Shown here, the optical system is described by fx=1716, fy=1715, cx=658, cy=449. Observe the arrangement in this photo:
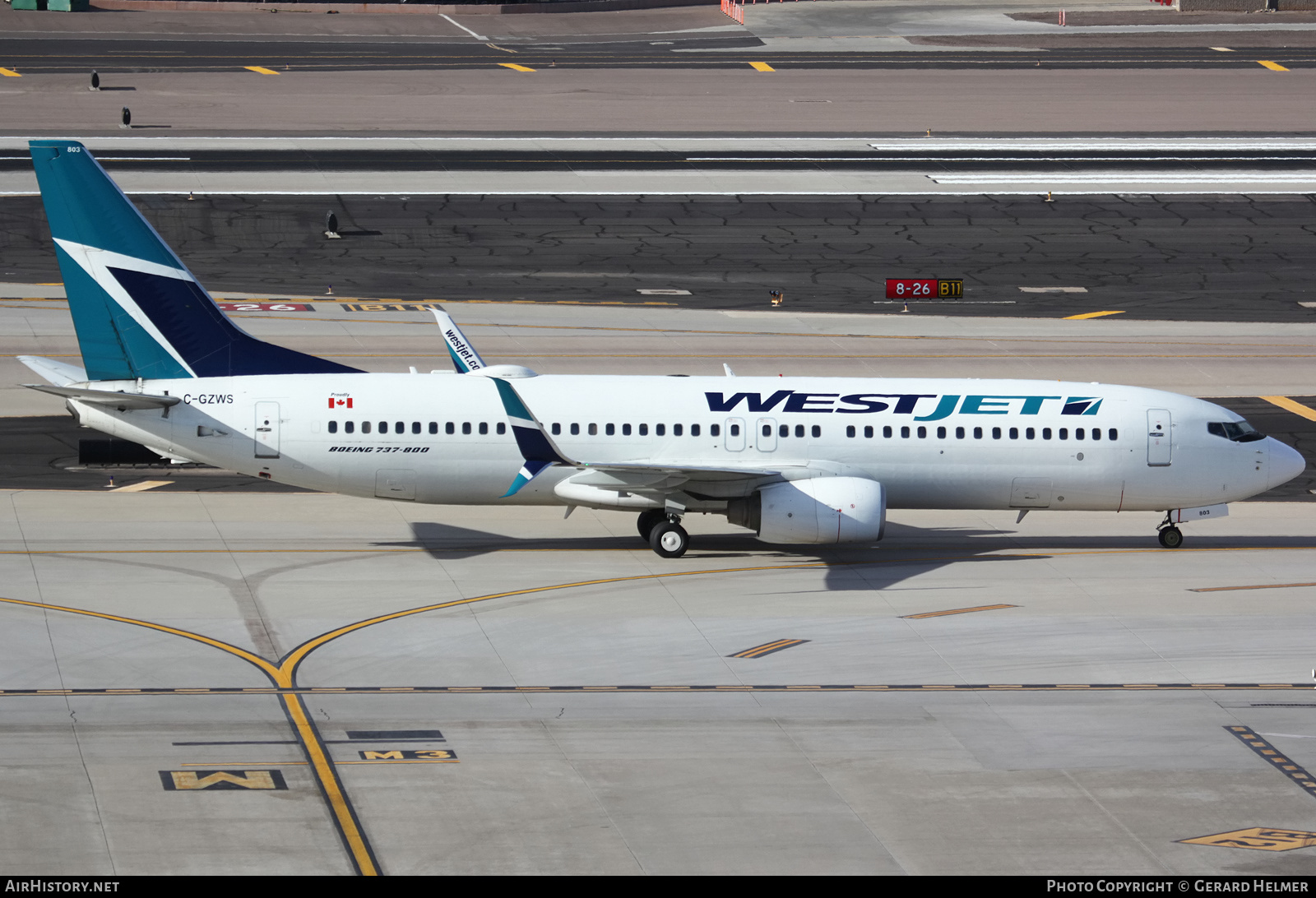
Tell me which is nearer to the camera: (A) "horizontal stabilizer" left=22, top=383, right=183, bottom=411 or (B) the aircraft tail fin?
(A) "horizontal stabilizer" left=22, top=383, right=183, bottom=411

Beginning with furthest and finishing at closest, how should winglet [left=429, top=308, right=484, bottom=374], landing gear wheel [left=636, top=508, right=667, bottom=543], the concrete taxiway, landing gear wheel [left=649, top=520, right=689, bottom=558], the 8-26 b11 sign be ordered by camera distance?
1. the 8-26 b11 sign
2. winglet [left=429, top=308, right=484, bottom=374]
3. landing gear wheel [left=636, top=508, right=667, bottom=543]
4. landing gear wheel [left=649, top=520, right=689, bottom=558]
5. the concrete taxiway

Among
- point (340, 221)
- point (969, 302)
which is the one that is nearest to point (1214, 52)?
point (969, 302)

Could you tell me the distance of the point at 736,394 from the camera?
1585 inches

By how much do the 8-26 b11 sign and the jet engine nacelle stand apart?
1202 inches

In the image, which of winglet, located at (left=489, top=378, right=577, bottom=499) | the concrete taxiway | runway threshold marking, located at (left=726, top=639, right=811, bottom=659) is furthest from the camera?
winglet, located at (left=489, top=378, right=577, bottom=499)

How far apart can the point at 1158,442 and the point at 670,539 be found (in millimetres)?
11891

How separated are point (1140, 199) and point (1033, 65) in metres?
36.4

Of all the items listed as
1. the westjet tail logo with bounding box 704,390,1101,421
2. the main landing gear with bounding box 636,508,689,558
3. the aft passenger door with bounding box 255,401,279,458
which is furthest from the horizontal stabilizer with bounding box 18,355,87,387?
the westjet tail logo with bounding box 704,390,1101,421

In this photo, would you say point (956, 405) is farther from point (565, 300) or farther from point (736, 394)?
point (565, 300)

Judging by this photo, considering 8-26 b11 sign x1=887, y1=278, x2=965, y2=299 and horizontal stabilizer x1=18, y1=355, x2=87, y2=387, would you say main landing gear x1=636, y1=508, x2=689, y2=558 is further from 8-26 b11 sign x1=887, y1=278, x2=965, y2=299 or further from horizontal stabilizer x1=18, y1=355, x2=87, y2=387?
8-26 b11 sign x1=887, y1=278, x2=965, y2=299

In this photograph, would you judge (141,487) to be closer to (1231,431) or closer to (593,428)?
(593,428)

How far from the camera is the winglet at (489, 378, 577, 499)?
125ft

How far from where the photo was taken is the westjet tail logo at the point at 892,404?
131 feet

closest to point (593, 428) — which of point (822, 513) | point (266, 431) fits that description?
point (822, 513)
